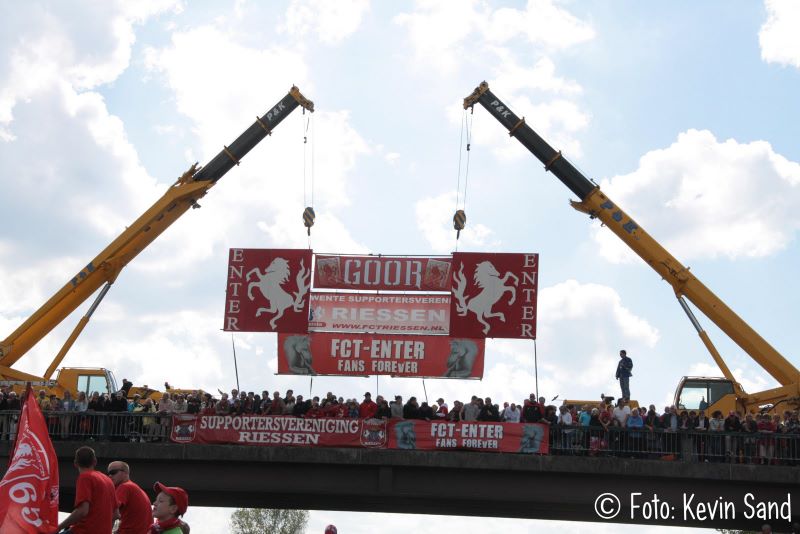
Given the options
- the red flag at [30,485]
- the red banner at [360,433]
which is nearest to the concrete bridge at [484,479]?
the red banner at [360,433]

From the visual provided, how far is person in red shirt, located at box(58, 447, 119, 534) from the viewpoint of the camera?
9.86m

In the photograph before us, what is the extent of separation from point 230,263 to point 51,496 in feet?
69.8

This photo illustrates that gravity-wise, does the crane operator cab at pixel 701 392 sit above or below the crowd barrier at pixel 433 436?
above

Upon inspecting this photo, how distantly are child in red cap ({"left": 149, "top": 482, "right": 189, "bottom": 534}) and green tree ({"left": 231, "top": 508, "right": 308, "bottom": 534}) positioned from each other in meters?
74.2

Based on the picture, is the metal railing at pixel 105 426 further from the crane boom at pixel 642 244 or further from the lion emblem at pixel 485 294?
the crane boom at pixel 642 244

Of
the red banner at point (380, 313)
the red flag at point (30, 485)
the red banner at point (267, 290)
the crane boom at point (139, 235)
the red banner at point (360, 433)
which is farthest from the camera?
the crane boom at point (139, 235)

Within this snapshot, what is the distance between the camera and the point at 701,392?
31.5 metres

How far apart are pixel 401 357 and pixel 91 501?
21.4 metres

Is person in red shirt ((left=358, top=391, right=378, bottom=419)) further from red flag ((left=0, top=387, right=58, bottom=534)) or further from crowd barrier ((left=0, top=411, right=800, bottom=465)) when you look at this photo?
red flag ((left=0, top=387, right=58, bottom=534))

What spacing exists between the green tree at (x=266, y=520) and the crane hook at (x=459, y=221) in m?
53.6

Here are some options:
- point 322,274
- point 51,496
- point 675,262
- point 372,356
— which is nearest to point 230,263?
point 322,274

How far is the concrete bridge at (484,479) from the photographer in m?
25.4

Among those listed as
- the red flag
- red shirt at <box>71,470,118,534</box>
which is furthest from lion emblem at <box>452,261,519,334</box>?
red shirt at <box>71,470,118,534</box>

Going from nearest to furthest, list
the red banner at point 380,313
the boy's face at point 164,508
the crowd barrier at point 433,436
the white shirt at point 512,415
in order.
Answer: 1. the boy's face at point 164,508
2. the crowd barrier at point 433,436
3. the white shirt at point 512,415
4. the red banner at point 380,313
